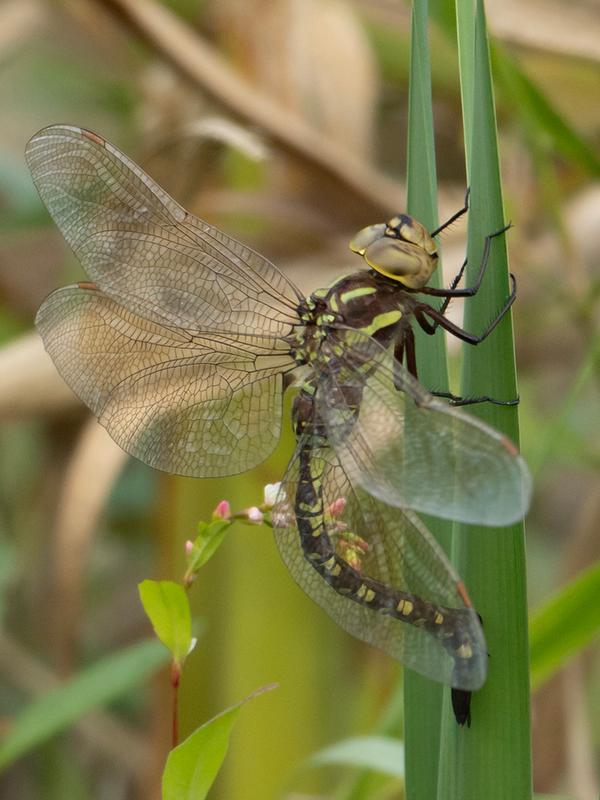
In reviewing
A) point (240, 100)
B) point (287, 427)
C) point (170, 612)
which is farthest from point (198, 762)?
point (240, 100)

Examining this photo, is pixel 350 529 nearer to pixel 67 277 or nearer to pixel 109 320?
pixel 109 320

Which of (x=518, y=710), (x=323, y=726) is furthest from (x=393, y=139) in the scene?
(x=518, y=710)

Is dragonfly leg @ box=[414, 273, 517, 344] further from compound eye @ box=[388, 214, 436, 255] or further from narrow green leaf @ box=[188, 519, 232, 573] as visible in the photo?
narrow green leaf @ box=[188, 519, 232, 573]

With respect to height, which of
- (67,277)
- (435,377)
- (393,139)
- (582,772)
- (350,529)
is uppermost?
(393,139)

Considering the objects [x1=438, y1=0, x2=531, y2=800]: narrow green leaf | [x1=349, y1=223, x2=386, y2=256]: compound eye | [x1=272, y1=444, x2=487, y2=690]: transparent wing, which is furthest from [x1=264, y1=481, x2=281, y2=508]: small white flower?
[x1=349, y1=223, x2=386, y2=256]: compound eye

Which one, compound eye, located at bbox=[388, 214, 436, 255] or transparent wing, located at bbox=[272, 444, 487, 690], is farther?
compound eye, located at bbox=[388, 214, 436, 255]

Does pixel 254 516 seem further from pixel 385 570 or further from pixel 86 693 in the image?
pixel 86 693
